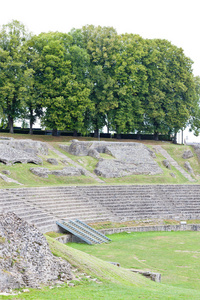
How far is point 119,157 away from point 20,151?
1120 centimetres

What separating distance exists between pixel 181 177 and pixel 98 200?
15.6 m

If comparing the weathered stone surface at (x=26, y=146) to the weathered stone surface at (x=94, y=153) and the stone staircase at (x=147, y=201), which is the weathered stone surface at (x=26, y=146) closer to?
the weathered stone surface at (x=94, y=153)

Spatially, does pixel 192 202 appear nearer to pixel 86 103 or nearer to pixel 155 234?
pixel 155 234

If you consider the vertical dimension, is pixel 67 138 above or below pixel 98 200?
above

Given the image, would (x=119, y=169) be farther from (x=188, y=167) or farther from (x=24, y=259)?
(x=24, y=259)

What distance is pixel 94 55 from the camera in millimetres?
52875

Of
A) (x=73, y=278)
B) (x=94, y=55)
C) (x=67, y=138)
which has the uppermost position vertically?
(x=94, y=55)

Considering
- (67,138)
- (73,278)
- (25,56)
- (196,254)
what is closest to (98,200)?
(196,254)

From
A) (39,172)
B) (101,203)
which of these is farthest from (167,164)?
(101,203)

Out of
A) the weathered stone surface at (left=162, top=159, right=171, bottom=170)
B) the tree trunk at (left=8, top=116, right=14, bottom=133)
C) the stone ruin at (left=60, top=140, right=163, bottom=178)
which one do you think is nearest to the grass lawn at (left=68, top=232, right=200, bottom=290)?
the stone ruin at (left=60, top=140, right=163, bottom=178)

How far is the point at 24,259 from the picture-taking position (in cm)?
1028

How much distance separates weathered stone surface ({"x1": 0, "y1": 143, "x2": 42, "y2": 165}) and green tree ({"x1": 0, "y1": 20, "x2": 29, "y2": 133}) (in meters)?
12.3

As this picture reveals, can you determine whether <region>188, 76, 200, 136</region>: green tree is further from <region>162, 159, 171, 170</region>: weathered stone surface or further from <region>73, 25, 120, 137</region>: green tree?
<region>162, 159, 171, 170</region>: weathered stone surface

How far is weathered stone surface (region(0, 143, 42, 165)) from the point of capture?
1293 inches
